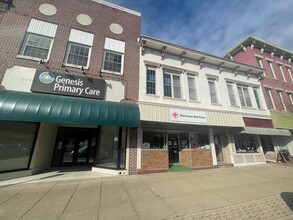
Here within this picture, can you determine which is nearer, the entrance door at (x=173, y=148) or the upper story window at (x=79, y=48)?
the upper story window at (x=79, y=48)

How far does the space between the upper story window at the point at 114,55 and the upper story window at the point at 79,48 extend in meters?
1.18

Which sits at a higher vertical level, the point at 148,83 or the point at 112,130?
the point at 148,83

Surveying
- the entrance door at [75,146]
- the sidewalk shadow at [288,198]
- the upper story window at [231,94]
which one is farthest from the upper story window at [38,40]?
the upper story window at [231,94]

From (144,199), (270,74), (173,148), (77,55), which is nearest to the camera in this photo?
(144,199)

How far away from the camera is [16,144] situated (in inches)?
278

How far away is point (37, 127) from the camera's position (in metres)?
7.73

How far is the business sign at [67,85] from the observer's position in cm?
774

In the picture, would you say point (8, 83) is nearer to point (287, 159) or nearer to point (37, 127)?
point (37, 127)

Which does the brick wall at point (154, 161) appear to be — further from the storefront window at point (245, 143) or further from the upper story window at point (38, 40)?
the upper story window at point (38, 40)

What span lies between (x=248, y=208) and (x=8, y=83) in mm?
12504

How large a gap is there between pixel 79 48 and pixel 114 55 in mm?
2489

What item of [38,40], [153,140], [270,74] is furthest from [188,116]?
[270,74]

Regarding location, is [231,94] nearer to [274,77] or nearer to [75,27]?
[274,77]

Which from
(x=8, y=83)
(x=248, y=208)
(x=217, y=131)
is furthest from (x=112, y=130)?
(x=217, y=131)
